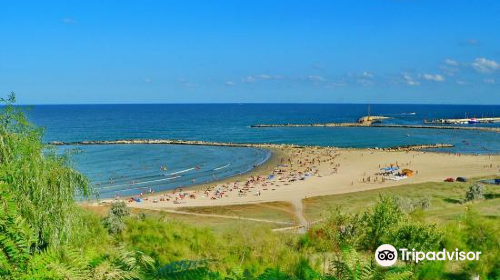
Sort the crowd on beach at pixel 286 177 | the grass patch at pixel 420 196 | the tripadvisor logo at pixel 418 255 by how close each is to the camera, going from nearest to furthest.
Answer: the tripadvisor logo at pixel 418 255
the grass patch at pixel 420 196
the crowd on beach at pixel 286 177

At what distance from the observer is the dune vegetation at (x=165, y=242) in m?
→ 4.87

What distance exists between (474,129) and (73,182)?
13231 cm

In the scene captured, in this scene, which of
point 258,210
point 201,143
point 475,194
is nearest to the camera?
point 475,194

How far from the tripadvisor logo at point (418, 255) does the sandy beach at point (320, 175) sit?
1027 inches

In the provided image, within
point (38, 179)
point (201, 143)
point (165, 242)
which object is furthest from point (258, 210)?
point (201, 143)

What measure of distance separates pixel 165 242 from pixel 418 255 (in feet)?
29.2

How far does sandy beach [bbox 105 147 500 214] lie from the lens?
4328 cm

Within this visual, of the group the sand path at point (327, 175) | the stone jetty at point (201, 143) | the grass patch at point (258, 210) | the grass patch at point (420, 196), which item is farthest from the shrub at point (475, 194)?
the stone jetty at point (201, 143)

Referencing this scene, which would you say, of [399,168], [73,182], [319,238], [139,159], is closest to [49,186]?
[73,182]

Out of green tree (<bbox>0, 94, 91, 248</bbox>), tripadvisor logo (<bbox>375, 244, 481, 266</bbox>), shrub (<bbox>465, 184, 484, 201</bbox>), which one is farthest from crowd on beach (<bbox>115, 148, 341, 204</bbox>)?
tripadvisor logo (<bbox>375, 244, 481, 266</bbox>)

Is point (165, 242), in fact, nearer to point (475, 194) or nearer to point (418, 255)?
point (418, 255)

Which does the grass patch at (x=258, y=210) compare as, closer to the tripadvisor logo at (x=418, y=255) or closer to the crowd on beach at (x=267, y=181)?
the crowd on beach at (x=267, y=181)

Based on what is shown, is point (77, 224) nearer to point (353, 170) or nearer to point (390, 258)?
point (390, 258)

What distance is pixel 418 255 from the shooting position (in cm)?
1290
